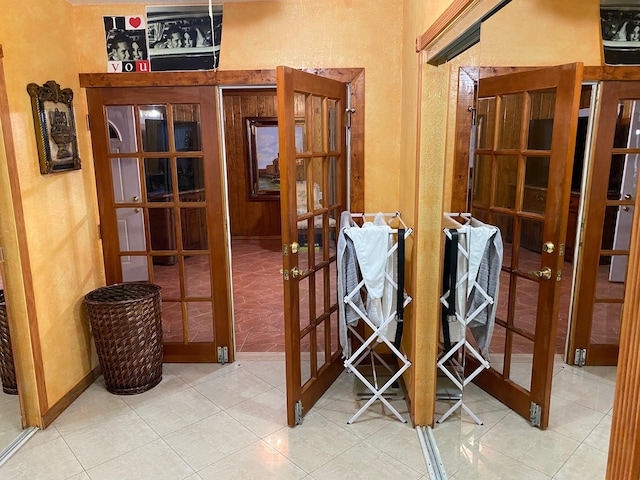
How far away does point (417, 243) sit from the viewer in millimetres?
2496

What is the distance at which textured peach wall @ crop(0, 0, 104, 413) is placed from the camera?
8.35 feet

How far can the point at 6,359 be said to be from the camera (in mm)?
2826

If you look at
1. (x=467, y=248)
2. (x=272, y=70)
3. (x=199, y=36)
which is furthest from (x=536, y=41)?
(x=199, y=36)

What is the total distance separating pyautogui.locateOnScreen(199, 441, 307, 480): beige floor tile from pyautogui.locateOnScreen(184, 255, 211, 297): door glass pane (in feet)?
4.22

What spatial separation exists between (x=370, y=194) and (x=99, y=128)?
193cm

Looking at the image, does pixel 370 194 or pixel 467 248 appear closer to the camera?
pixel 467 248

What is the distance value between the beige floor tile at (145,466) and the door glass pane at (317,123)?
1.88 meters

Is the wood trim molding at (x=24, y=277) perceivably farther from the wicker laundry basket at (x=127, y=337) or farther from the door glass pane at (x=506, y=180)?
the door glass pane at (x=506, y=180)

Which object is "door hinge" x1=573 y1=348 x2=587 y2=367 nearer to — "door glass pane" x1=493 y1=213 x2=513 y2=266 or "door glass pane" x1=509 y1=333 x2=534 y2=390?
"door glass pane" x1=509 y1=333 x2=534 y2=390

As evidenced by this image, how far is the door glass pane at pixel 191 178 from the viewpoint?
326 cm

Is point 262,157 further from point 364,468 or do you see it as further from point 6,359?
point 364,468

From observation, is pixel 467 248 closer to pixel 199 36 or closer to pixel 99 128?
pixel 199 36

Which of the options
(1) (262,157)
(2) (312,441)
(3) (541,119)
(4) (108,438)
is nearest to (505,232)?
(3) (541,119)

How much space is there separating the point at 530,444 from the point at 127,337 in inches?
99.4
